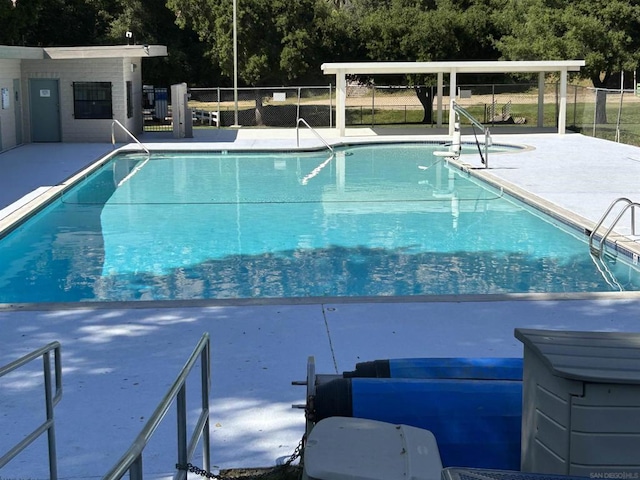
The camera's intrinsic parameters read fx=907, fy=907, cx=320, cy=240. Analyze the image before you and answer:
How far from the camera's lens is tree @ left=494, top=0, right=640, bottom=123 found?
111ft

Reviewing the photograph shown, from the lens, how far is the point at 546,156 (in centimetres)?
2345

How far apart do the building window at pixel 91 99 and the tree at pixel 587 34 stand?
16648 mm

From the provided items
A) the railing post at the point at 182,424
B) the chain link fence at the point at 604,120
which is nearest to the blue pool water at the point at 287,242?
the railing post at the point at 182,424

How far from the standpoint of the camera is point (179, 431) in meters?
3.81

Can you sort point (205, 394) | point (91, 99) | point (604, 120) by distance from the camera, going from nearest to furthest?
point (205, 394) < point (91, 99) < point (604, 120)

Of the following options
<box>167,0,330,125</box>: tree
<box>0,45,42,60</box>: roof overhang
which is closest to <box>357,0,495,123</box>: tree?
<box>167,0,330,125</box>: tree

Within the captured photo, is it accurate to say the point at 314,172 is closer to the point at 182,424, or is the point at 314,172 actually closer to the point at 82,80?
the point at 82,80

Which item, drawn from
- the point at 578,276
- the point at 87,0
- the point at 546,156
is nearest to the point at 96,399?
the point at 578,276

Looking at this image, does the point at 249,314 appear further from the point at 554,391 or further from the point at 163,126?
the point at 163,126

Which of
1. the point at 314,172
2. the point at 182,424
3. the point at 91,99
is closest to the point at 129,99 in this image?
the point at 91,99

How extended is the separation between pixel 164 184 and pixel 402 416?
1651 centimetres

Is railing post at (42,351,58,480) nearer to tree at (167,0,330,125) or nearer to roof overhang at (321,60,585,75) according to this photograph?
roof overhang at (321,60,585,75)

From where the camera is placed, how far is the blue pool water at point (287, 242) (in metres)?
11.1

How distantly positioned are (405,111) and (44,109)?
14.2 m
